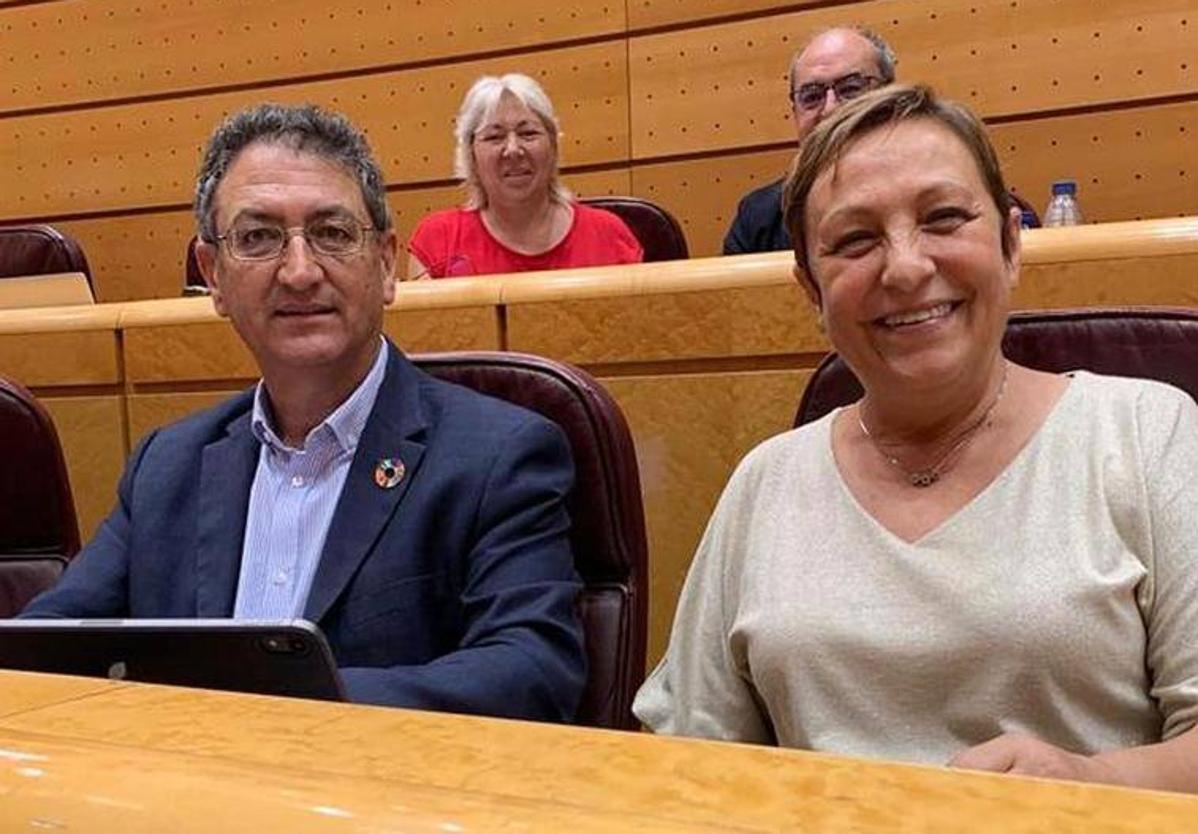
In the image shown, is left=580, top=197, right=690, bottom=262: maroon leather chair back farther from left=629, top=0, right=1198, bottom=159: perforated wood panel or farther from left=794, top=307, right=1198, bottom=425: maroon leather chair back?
left=794, top=307, right=1198, bottom=425: maroon leather chair back

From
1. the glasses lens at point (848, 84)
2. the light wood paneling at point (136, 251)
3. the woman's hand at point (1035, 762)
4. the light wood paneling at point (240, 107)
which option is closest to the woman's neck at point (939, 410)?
the woman's hand at point (1035, 762)

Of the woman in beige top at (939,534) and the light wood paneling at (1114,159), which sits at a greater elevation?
the light wood paneling at (1114,159)

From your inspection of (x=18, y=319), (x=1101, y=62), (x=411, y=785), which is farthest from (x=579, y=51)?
(x=411, y=785)

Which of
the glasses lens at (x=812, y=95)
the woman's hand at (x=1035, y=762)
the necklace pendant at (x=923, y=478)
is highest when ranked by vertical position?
the glasses lens at (x=812, y=95)

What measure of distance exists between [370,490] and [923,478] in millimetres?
598

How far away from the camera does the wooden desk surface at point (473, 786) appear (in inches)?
17.4

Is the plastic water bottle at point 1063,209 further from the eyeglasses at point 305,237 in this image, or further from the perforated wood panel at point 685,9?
the eyeglasses at point 305,237

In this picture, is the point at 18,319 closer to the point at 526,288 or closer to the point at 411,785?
the point at 526,288

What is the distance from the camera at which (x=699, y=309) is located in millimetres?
2143

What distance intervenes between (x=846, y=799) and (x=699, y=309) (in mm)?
1703

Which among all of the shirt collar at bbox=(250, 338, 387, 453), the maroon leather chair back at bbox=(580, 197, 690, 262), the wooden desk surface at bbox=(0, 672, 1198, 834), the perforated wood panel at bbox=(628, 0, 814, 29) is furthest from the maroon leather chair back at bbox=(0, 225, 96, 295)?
the wooden desk surface at bbox=(0, 672, 1198, 834)

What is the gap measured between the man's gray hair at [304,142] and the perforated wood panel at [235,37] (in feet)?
10.3

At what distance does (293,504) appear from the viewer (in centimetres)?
155

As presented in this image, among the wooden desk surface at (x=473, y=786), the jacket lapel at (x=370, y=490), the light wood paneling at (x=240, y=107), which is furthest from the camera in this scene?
the light wood paneling at (x=240, y=107)
